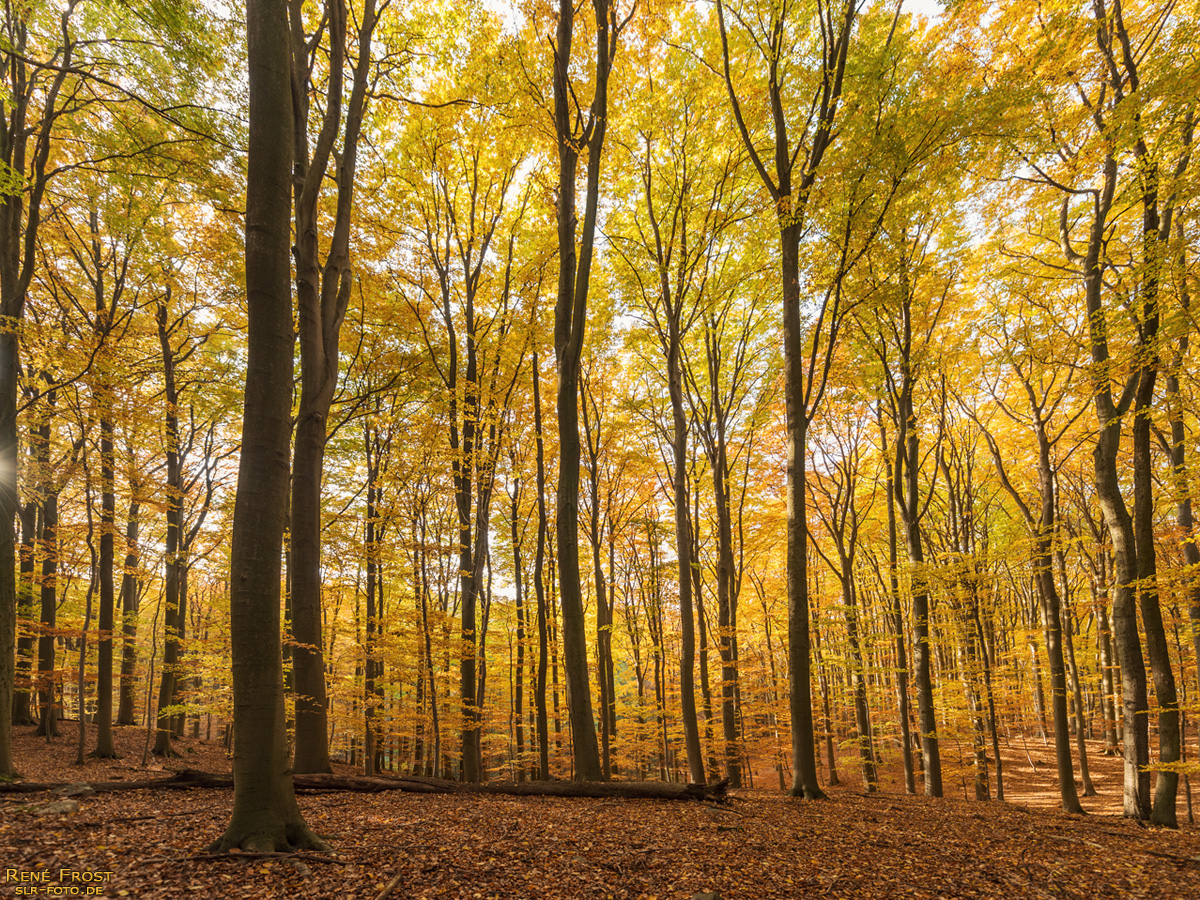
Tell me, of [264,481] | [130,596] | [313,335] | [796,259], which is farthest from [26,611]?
[796,259]

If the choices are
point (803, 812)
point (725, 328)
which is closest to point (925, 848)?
point (803, 812)

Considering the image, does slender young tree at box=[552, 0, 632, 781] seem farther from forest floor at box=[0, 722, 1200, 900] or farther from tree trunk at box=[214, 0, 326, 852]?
tree trunk at box=[214, 0, 326, 852]

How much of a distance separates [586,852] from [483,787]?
140 inches

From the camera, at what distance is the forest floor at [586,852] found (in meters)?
3.19

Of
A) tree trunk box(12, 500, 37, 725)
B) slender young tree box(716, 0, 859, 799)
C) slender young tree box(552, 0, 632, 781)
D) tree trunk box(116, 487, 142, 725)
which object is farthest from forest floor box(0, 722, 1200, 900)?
tree trunk box(12, 500, 37, 725)

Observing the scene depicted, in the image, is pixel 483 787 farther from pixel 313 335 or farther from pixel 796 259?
pixel 796 259

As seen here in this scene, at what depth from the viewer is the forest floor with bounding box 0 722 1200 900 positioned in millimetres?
3189

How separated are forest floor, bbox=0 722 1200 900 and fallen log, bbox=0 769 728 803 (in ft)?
0.55

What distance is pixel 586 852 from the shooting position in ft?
13.8

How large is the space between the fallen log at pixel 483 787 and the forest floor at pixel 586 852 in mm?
167

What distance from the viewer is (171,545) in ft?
44.5

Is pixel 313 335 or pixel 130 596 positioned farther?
pixel 130 596

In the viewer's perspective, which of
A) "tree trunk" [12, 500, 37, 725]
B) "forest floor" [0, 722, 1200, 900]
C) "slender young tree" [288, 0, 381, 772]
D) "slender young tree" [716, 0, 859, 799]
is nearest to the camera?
"forest floor" [0, 722, 1200, 900]

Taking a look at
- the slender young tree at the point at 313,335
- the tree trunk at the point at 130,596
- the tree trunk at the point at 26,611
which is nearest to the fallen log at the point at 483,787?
the slender young tree at the point at 313,335
